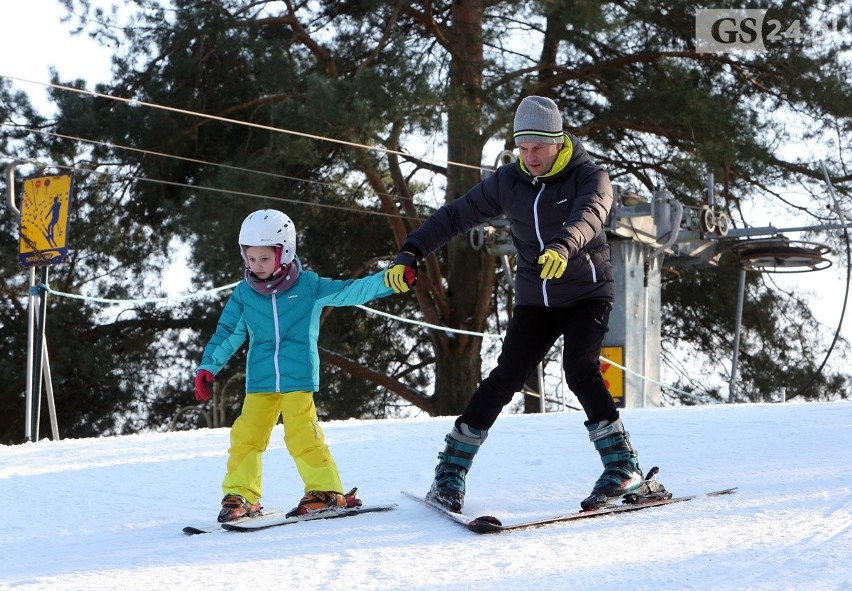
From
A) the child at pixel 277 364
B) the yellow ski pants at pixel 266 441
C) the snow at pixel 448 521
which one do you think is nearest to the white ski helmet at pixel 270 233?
the child at pixel 277 364

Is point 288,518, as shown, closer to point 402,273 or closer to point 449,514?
point 449,514

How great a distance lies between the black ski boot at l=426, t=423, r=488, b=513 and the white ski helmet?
0.82 meters

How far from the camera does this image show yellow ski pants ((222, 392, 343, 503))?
3.95 meters

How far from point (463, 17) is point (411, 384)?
5.91 m

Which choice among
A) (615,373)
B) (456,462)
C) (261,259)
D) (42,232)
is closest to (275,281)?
(261,259)

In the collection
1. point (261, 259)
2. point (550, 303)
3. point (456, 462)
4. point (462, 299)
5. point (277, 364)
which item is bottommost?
point (456, 462)

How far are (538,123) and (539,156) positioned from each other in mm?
106

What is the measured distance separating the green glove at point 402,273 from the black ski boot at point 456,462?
502mm

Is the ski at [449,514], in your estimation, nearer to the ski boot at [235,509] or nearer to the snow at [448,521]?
the snow at [448,521]

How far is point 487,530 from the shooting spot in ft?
11.1

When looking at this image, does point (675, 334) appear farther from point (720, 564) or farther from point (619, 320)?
point (720, 564)

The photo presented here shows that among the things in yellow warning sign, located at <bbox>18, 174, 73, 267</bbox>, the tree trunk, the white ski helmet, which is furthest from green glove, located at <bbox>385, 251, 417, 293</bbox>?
the tree trunk

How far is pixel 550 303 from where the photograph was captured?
380cm

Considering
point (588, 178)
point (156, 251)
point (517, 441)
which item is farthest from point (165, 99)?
point (588, 178)
